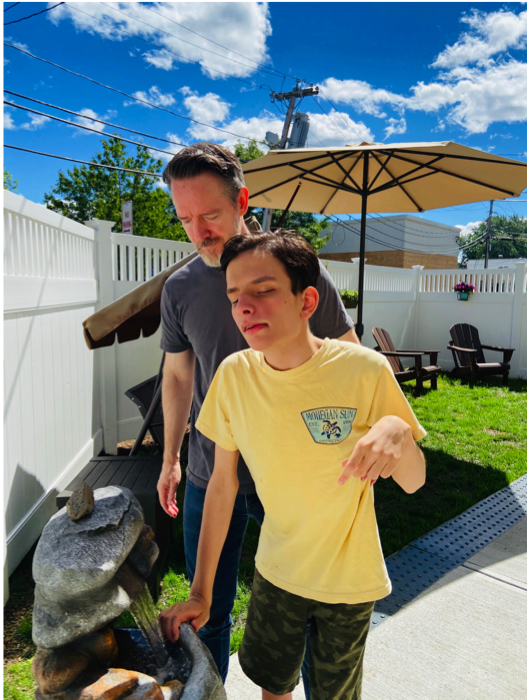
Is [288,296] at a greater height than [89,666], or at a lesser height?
greater

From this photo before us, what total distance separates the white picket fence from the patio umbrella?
5.01 ft

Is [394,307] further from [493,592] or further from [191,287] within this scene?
[191,287]

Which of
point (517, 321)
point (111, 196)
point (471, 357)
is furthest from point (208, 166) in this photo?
point (111, 196)

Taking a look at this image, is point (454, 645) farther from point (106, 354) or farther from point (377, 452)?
point (106, 354)

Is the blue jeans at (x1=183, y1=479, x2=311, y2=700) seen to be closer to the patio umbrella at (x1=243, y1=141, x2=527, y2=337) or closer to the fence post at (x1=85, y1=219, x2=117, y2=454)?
the patio umbrella at (x1=243, y1=141, x2=527, y2=337)

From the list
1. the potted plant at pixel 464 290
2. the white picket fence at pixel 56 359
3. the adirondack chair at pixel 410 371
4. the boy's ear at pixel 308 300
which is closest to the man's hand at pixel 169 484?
the boy's ear at pixel 308 300

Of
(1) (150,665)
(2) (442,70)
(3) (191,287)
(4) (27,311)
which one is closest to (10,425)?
(4) (27,311)

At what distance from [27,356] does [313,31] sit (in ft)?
33.8

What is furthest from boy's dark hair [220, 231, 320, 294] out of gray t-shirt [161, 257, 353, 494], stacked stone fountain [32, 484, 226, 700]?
stacked stone fountain [32, 484, 226, 700]

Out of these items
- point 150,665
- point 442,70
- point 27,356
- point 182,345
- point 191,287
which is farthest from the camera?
point 442,70

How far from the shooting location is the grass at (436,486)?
96.4 inches

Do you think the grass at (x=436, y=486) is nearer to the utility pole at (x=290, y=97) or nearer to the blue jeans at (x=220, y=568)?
the blue jeans at (x=220, y=568)

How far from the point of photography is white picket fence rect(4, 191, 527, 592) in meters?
2.73

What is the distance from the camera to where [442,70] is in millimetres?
20953
